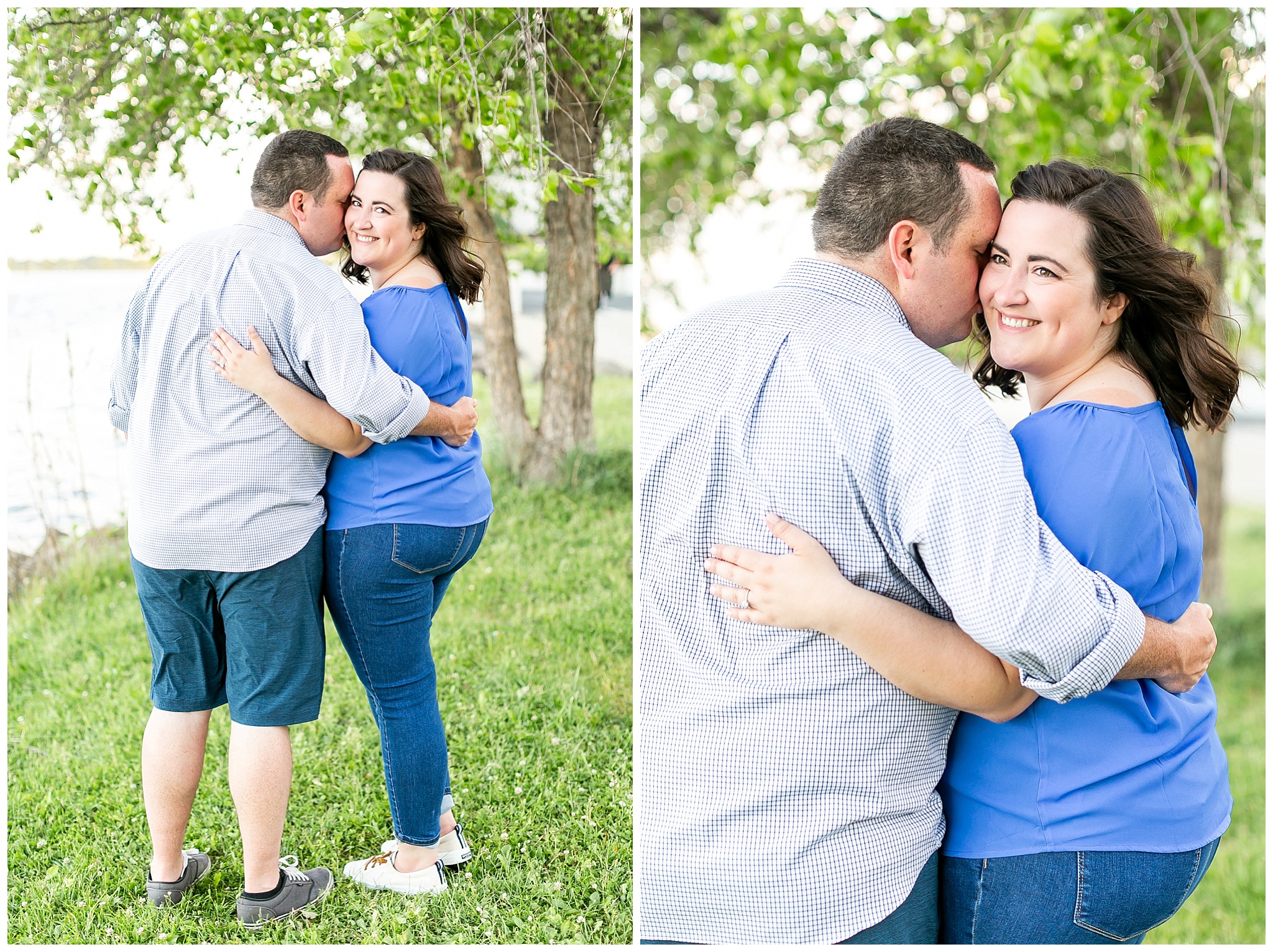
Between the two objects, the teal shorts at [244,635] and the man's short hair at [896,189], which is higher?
the man's short hair at [896,189]

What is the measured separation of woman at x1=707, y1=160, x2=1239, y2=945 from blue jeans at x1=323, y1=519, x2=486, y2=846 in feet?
3.18

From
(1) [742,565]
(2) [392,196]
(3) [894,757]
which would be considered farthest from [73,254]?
(3) [894,757]

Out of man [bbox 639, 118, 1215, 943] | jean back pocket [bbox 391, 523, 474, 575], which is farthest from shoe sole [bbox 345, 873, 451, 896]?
man [bbox 639, 118, 1215, 943]

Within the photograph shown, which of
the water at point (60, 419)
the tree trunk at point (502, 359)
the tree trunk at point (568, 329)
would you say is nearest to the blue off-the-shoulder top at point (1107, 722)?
the tree trunk at point (568, 329)

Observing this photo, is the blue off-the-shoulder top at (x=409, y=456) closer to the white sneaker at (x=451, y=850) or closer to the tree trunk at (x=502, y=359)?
the white sneaker at (x=451, y=850)

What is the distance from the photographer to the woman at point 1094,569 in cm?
137

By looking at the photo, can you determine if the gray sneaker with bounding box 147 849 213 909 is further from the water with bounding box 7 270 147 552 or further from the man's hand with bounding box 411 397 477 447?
the water with bounding box 7 270 147 552

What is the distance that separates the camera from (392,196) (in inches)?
86.5

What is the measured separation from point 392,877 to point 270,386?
1.19m

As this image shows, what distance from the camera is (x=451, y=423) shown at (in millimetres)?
2186

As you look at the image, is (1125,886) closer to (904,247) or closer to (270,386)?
(904,247)

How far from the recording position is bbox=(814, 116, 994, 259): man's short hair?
59.8 inches

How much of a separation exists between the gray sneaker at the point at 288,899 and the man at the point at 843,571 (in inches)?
43.3

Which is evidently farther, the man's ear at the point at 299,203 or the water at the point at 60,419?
the water at the point at 60,419
